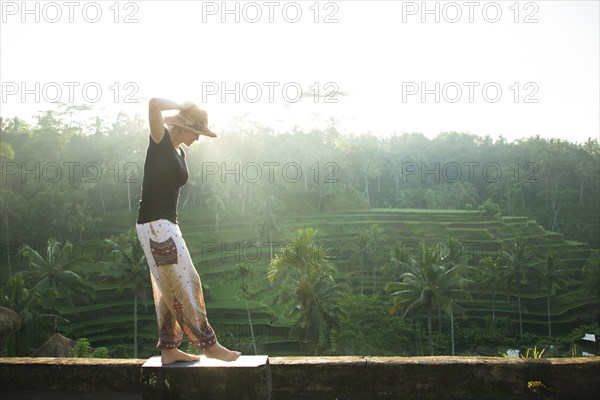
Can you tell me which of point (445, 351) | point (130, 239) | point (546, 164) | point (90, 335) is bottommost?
point (445, 351)

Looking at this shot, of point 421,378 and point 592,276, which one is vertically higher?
point 421,378

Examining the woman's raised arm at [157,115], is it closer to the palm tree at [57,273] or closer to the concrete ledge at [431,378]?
the concrete ledge at [431,378]

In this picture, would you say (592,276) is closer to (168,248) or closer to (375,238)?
(375,238)

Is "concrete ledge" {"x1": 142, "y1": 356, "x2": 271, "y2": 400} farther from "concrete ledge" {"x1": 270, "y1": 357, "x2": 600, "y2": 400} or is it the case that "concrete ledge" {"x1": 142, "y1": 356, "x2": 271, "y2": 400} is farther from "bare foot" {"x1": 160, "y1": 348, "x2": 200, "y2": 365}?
"concrete ledge" {"x1": 270, "y1": 357, "x2": 600, "y2": 400}

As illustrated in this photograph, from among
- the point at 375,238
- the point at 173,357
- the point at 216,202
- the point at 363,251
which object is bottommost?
the point at 363,251

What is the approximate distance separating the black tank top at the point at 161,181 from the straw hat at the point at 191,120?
125mm

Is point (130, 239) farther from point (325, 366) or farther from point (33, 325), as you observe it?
point (325, 366)

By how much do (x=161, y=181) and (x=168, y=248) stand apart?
1.47ft

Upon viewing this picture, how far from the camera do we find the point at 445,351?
118ft

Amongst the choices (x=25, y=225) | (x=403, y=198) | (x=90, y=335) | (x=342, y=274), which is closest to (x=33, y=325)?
(x=90, y=335)

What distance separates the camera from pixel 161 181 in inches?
144

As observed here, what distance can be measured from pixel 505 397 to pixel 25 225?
46.6 meters

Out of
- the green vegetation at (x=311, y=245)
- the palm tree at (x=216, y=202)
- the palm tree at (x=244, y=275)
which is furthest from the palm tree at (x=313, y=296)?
the palm tree at (x=216, y=202)

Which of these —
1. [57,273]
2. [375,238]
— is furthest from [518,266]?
[57,273]
